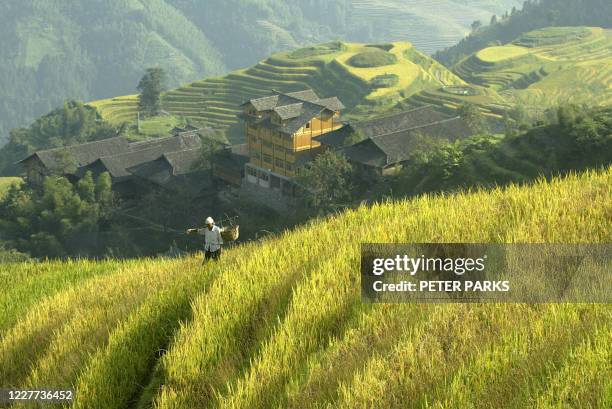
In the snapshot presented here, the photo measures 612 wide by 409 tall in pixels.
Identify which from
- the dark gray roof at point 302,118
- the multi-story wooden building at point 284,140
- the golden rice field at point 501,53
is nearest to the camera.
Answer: the dark gray roof at point 302,118

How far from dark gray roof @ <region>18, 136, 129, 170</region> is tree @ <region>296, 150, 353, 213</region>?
30708 mm

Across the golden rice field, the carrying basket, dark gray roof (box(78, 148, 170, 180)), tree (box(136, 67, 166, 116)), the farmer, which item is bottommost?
tree (box(136, 67, 166, 116))

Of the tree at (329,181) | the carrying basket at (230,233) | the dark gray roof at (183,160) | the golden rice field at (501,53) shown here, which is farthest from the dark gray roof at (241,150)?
the golden rice field at (501,53)

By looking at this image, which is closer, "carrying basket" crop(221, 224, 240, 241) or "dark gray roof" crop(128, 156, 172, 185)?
"carrying basket" crop(221, 224, 240, 241)

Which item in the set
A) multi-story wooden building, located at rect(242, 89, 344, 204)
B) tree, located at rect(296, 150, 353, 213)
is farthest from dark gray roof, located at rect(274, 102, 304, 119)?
tree, located at rect(296, 150, 353, 213)

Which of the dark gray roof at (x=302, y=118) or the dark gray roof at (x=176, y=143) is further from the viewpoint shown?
the dark gray roof at (x=176, y=143)

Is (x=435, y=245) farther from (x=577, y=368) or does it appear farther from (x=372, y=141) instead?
(x=372, y=141)

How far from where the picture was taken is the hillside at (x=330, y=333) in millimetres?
5035

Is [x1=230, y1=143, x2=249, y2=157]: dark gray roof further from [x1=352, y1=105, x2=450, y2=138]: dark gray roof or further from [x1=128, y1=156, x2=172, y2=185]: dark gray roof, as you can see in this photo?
[x1=352, y1=105, x2=450, y2=138]: dark gray roof

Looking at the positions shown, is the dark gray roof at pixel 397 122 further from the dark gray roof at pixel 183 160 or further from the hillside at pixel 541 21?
the hillside at pixel 541 21

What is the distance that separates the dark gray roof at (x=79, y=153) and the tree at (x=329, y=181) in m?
30.7

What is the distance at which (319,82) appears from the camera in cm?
10450

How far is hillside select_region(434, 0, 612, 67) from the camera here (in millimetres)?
159250

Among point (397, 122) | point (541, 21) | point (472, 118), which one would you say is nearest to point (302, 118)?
point (397, 122)
